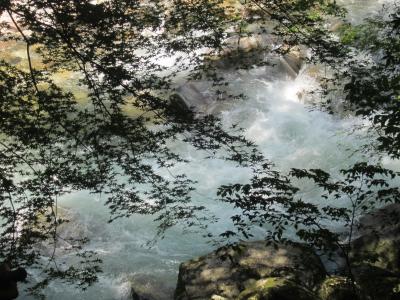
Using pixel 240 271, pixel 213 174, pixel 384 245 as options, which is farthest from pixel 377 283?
pixel 213 174

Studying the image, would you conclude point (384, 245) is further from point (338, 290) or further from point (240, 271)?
point (240, 271)

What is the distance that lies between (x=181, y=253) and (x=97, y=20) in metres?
5.92

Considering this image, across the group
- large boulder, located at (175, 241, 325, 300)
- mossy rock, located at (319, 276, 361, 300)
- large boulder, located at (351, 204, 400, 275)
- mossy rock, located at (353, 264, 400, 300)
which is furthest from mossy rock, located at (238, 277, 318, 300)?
large boulder, located at (351, 204, 400, 275)

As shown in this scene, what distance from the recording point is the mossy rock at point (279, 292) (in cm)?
483

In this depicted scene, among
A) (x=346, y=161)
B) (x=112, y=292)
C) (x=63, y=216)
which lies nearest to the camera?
(x=112, y=292)

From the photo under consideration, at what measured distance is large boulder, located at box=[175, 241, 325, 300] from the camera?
6355mm

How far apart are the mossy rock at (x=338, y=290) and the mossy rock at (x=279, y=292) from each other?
21.7 inches

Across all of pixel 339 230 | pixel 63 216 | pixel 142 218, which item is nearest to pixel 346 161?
pixel 339 230

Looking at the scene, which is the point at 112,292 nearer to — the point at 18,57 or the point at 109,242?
the point at 109,242

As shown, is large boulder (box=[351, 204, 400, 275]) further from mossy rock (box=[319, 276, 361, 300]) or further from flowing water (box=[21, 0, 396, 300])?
flowing water (box=[21, 0, 396, 300])

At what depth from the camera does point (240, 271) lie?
659 cm

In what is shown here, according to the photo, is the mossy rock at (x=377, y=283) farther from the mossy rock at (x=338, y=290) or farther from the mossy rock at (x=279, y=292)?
the mossy rock at (x=279, y=292)

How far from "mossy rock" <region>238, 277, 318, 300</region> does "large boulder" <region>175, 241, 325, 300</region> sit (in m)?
1.04

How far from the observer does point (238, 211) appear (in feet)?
35.2
